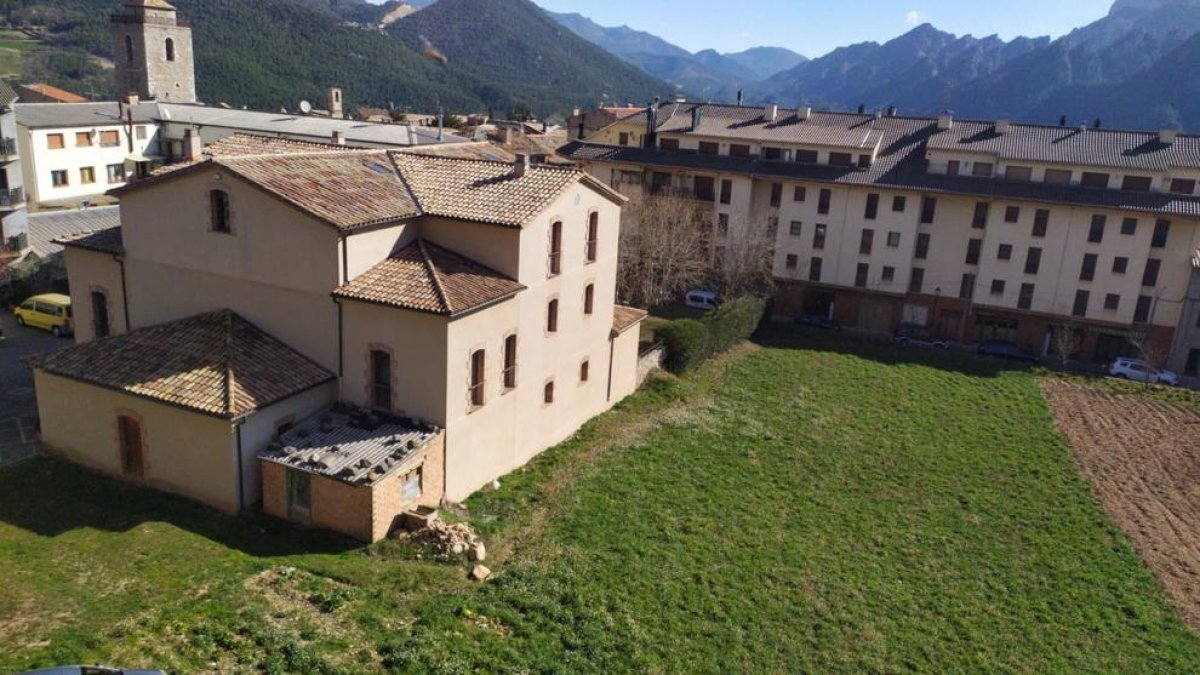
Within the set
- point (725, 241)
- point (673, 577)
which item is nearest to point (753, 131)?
point (725, 241)

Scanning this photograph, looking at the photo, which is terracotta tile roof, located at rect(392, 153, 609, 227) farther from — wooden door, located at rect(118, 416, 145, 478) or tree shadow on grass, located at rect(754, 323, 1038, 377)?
tree shadow on grass, located at rect(754, 323, 1038, 377)

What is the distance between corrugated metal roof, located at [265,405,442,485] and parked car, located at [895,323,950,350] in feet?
134

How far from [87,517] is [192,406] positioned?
410 cm

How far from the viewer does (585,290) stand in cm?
3444

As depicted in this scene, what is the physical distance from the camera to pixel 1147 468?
3731 centimetres

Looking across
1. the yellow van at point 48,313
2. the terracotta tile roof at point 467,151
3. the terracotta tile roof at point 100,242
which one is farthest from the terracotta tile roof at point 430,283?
the yellow van at point 48,313

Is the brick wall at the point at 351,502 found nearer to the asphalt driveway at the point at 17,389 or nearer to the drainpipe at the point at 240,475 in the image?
the drainpipe at the point at 240,475

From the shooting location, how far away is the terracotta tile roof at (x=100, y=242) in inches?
1182

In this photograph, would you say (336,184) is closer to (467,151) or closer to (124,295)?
(124,295)

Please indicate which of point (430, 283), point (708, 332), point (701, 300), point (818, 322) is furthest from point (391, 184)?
point (818, 322)

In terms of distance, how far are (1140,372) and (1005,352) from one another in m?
7.50

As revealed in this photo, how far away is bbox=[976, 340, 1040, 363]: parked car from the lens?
179 feet

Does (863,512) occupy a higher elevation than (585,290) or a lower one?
lower

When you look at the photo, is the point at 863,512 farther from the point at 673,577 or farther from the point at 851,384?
the point at 851,384
